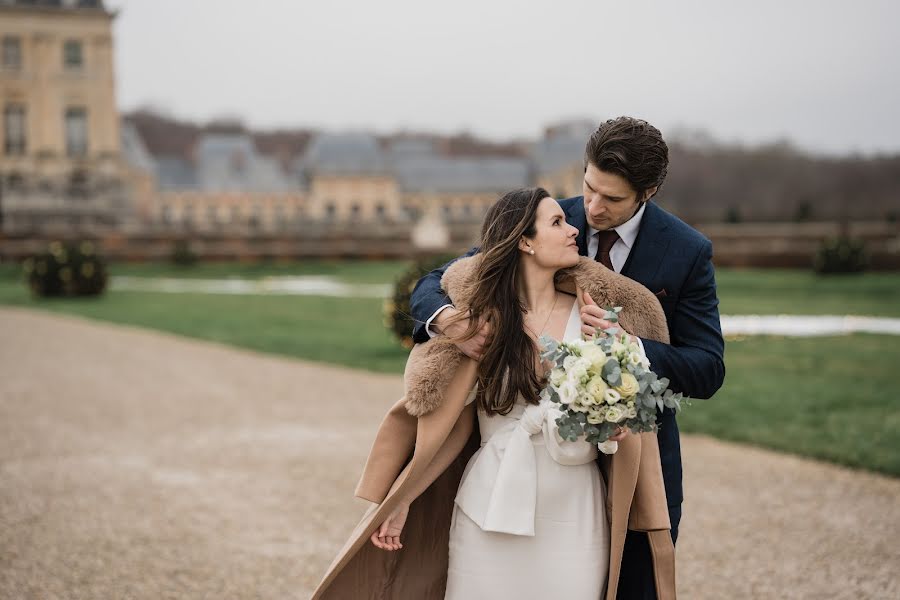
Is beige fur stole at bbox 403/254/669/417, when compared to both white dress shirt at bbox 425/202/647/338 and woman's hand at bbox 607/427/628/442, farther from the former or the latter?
woman's hand at bbox 607/427/628/442

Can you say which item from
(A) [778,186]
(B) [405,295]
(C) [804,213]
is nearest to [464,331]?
(B) [405,295]

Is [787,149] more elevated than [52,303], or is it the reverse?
[787,149]

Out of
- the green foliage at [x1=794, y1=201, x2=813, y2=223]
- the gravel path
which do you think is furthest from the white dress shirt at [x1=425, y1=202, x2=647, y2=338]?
the green foliage at [x1=794, y1=201, x2=813, y2=223]

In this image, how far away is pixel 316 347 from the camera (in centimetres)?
1327

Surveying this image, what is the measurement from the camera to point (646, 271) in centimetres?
281

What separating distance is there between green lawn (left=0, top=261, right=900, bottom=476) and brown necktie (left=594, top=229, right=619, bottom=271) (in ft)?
16.8

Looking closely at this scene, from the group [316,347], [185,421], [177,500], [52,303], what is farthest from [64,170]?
[177,500]

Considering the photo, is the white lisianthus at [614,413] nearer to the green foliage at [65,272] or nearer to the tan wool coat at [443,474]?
the tan wool coat at [443,474]

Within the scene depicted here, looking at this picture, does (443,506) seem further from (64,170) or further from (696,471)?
(64,170)

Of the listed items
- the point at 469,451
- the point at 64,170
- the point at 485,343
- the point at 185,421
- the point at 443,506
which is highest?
the point at 64,170

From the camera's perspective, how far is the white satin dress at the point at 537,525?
105 inches

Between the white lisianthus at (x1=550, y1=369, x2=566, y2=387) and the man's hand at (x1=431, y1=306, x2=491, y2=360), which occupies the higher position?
the man's hand at (x1=431, y1=306, x2=491, y2=360)

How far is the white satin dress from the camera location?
2.66m

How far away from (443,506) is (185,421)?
6.36 meters
